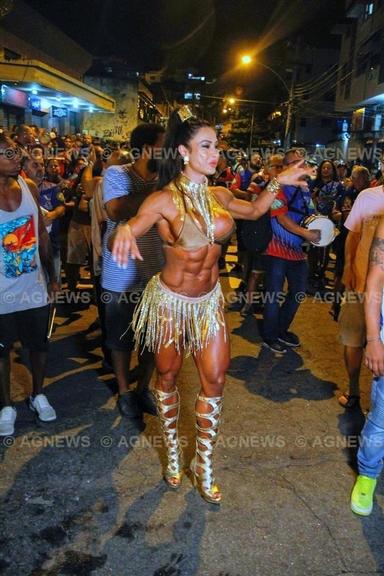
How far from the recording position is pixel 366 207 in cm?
388

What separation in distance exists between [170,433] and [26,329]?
141 centimetres

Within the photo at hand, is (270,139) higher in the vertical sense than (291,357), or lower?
higher

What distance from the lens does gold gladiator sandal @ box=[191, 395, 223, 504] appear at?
2896 mm

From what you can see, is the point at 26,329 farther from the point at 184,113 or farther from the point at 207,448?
the point at 184,113

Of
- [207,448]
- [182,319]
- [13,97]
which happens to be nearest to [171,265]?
[182,319]

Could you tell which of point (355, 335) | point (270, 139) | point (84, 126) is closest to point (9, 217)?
point (355, 335)

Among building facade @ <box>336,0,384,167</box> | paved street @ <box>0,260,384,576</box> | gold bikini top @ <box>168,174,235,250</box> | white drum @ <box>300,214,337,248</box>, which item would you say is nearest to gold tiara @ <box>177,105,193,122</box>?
gold bikini top @ <box>168,174,235,250</box>


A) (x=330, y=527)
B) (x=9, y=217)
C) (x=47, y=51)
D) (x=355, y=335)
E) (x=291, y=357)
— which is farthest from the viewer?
(x=47, y=51)

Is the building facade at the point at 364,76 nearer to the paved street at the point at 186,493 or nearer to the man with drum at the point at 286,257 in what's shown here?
the man with drum at the point at 286,257

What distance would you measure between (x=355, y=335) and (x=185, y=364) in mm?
1803

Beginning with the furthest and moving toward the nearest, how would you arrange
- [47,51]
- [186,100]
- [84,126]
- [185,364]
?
[186,100] < [84,126] < [47,51] < [185,364]

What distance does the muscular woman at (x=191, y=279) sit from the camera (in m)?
2.74

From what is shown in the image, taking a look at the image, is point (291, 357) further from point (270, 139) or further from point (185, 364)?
point (270, 139)

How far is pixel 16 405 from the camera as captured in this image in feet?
13.4
